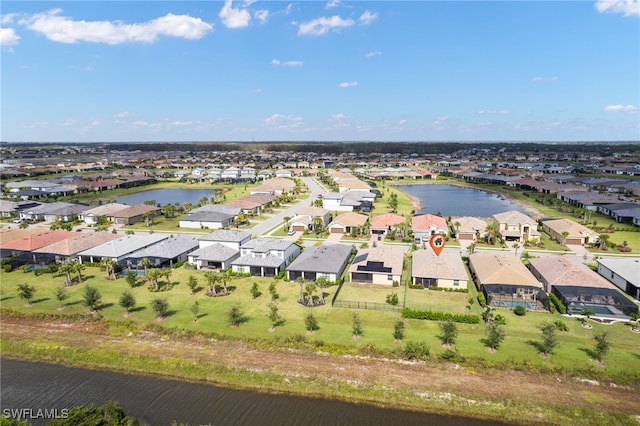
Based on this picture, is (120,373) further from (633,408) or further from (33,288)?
(633,408)

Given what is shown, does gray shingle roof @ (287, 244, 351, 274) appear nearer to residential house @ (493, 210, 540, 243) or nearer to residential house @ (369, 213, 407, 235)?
residential house @ (369, 213, 407, 235)

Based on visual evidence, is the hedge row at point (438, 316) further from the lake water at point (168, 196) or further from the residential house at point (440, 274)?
the lake water at point (168, 196)

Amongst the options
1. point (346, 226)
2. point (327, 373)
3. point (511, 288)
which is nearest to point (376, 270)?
point (511, 288)

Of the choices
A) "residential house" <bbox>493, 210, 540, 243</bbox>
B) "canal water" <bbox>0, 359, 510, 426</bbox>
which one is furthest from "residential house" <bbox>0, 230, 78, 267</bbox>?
"residential house" <bbox>493, 210, 540, 243</bbox>

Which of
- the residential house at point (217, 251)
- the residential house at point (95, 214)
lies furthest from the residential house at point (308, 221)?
the residential house at point (95, 214)

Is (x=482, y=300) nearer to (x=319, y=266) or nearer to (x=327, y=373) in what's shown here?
(x=319, y=266)

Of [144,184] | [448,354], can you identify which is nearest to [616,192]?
[448,354]
